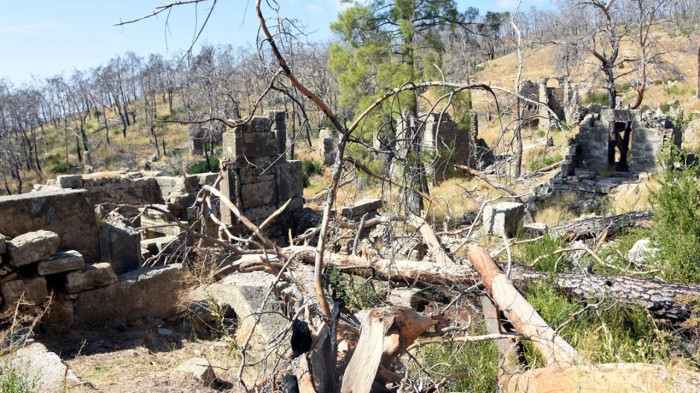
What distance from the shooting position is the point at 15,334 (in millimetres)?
4859

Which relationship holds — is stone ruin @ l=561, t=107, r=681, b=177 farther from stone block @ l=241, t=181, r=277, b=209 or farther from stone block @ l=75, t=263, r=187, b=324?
stone block @ l=75, t=263, r=187, b=324

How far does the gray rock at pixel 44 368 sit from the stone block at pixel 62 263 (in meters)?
1.11

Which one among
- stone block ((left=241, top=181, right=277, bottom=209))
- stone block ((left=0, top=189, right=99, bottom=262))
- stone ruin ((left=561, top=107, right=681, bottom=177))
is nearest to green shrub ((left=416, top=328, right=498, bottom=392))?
stone block ((left=0, top=189, right=99, bottom=262))

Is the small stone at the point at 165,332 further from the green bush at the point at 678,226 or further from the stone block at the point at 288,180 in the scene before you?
the stone block at the point at 288,180

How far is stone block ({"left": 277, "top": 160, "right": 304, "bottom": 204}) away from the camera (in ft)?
38.4

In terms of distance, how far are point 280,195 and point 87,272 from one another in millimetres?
6042

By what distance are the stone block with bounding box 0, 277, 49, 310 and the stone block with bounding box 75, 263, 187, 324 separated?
378 mm

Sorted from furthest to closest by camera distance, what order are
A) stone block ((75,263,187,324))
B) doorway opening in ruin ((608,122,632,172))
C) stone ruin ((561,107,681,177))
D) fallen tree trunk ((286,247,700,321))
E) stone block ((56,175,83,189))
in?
doorway opening in ruin ((608,122,632,172)) < stone ruin ((561,107,681,177)) < stone block ((56,175,83,189)) < stone block ((75,263,187,324)) < fallen tree trunk ((286,247,700,321))

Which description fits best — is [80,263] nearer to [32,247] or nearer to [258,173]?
[32,247]

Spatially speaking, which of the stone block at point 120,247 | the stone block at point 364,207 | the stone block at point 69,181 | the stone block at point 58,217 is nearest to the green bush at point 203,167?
the stone block at point 69,181

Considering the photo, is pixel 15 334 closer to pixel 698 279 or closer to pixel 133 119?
pixel 698 279

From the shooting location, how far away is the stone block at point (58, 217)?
19.4 feet

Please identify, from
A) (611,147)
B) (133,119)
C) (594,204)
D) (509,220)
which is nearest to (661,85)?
(611,147)

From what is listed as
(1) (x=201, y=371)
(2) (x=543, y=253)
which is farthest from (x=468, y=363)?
(2) (x=543, y=253)
